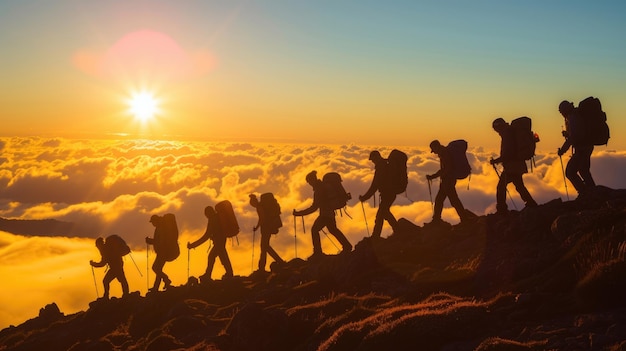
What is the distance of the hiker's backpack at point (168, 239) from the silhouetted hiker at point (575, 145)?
1353 centimetres

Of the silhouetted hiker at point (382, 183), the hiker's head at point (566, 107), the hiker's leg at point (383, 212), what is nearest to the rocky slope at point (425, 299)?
the hiker's leg at point (383, 212)

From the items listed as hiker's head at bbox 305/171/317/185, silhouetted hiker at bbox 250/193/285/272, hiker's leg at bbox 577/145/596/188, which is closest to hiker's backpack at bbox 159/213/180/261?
silhouetted hiker at bbox 250/193/285/272

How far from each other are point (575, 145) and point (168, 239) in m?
14.2

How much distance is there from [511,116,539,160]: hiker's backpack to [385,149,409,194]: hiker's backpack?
11.9ft

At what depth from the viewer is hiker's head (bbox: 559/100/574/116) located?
47.2 ft

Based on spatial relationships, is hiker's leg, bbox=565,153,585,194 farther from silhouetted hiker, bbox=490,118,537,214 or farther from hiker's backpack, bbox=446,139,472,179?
hiker's backpack, bbox=446,139,472,179

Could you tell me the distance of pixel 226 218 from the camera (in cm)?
1989

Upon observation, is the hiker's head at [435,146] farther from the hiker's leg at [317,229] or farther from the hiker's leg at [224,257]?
the hiker's leg at [224,257]

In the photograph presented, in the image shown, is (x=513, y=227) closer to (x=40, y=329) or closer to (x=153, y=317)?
(x=153, y=317)

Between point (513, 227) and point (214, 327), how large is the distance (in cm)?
908

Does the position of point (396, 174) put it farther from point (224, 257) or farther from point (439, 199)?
point (224, 257)

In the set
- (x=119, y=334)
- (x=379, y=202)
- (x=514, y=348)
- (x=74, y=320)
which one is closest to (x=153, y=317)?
(x=119, y=334)

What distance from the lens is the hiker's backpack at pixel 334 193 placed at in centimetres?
1770

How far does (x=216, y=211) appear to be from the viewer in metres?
20.1
